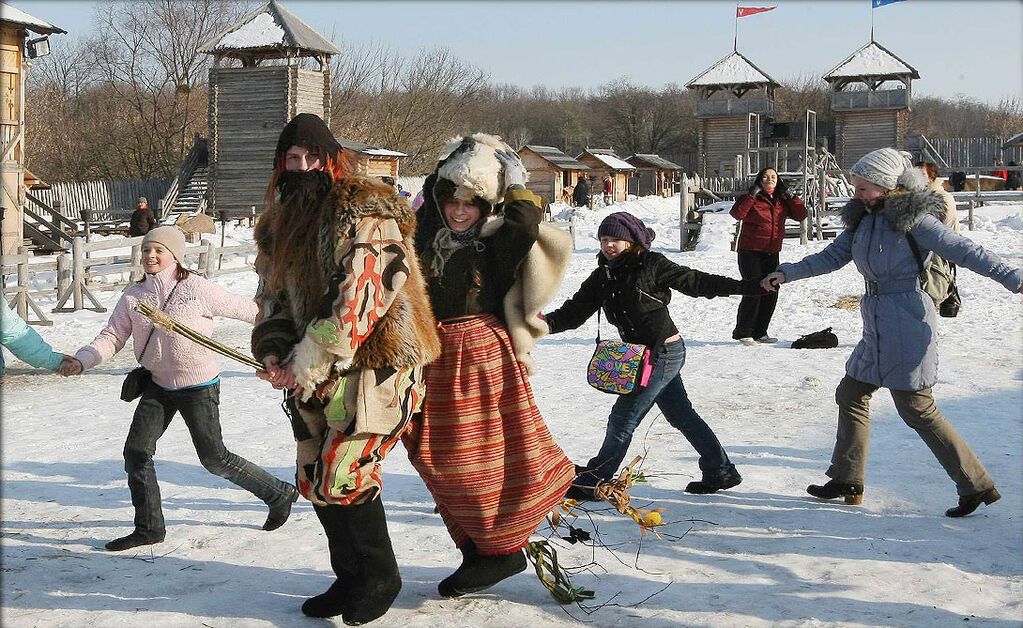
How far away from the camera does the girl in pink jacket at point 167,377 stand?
4.44 metres

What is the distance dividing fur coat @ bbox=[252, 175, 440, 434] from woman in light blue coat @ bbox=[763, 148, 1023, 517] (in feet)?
6.75

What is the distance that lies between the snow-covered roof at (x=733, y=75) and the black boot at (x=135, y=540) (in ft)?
161

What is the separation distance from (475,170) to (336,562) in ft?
4.90

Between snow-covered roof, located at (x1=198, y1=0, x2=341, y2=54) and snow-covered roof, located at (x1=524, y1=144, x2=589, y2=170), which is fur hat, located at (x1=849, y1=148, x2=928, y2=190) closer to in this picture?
snow-covered roof, located at (x1=198, y1=0, x2=341, y2=54)

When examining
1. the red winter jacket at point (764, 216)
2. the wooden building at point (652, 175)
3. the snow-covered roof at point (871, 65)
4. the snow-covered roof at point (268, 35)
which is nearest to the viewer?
the red winter jacket at point (764, 216)

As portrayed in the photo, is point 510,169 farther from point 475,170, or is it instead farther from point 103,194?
point 103,194

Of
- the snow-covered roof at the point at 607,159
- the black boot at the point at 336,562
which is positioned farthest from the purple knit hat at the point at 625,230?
the snow-covered roof at the point at 607,159

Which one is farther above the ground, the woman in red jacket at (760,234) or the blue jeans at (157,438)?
the woman in red jacket at (760,234)

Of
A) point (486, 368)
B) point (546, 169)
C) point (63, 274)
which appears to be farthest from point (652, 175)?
point (486, 368)

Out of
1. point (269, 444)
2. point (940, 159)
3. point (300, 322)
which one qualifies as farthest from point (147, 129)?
point (300, 322)

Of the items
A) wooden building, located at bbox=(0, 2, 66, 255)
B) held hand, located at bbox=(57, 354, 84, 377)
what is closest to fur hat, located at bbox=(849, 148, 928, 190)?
held hand, located at bbox=(57, 354, 84, 377)

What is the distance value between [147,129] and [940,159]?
37.8 metres

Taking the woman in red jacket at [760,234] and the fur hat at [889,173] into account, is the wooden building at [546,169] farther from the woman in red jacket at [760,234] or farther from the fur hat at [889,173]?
the fur hat at [889,173]

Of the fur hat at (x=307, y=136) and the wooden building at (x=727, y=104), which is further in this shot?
the wooden building at (x=727, y=104)
